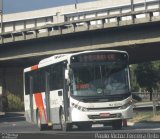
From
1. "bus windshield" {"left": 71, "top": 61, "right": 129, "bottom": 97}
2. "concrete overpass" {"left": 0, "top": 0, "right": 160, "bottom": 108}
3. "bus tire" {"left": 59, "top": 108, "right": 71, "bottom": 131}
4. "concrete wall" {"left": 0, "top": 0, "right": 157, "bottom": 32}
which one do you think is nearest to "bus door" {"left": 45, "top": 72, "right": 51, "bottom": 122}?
"bus tire" {"left": 59, "top": 108, "right": 71, "bottom": 131}

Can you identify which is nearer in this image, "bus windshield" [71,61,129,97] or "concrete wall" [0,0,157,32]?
"bus windshield" [71,61,129,97]

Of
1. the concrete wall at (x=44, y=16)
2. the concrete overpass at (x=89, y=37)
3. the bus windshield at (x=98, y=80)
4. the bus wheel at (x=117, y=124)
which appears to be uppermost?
the concrete wall at (x=44, y=16)

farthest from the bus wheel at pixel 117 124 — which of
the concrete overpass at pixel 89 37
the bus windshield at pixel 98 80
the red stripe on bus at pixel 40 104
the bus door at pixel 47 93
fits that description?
the concrete overpass at pixel 89 37

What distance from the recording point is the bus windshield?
69.3 ft

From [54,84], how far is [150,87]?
2344 inches

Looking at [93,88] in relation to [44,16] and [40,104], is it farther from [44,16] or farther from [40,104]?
[44,16]

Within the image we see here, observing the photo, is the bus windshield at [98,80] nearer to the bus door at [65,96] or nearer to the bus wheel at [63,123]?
the bus door at [65,96]

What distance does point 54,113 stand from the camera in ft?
77.7

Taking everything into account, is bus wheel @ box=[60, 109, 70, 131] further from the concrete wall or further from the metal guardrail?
the concrete wall

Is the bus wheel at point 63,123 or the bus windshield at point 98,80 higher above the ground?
the bus windshield at point 98,80

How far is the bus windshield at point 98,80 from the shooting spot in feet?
69.3

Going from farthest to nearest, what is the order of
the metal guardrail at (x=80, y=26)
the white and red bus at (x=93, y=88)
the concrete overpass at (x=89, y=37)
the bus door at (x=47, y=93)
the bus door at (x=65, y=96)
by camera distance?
the concrete overpass at (x=89, y=37) < the metal guardrail at (x=80, y=26) < the bus door at (x=47, y=93) < the bus door at (x=65, y=96) < the white and red bus at (x=93, y=88)

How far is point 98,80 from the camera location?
2117 cm

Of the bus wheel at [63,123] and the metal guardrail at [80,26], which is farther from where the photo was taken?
the metal guardrail at [80,26]
